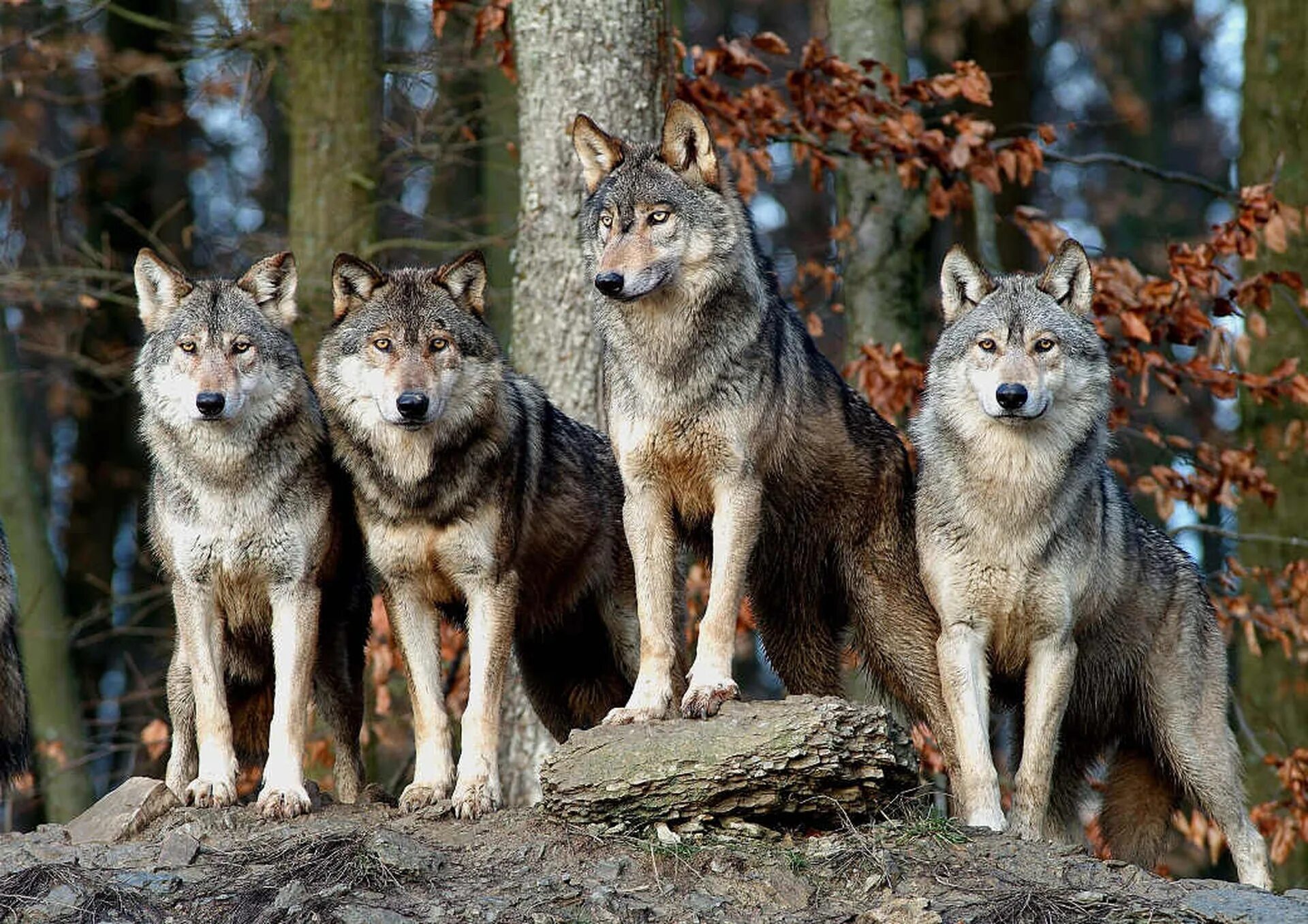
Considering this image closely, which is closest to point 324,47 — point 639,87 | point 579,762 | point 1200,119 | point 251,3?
point 251,3

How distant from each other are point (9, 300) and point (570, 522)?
751 centimetres

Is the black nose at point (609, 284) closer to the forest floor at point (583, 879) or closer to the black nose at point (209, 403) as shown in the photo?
the black nose at point (209, 403)

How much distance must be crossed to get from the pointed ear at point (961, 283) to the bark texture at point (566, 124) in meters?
2.41

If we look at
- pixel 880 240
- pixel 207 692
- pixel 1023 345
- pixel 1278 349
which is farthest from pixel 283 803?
pixel 1278 349

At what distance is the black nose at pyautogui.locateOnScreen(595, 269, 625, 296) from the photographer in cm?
714

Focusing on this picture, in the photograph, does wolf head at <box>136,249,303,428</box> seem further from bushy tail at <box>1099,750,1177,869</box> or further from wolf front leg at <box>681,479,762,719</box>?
bushy tail at <box>1099,750,1177,869</box>

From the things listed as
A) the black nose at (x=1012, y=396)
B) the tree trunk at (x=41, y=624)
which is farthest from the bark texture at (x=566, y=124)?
the tree trunk at (x=41, y=624)

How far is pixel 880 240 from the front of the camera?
11.9 m

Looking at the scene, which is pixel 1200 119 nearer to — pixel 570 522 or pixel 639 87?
pixel 639 87

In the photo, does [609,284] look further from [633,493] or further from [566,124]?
[566,124]

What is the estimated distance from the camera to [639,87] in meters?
9.69

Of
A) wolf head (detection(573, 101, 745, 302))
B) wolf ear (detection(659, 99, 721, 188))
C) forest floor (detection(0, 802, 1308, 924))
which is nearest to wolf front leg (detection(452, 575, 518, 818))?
forest floor (detection(0, 802, 1308, 924))

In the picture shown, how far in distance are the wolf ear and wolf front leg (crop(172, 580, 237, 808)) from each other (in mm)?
3008

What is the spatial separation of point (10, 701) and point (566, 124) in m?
4.57
